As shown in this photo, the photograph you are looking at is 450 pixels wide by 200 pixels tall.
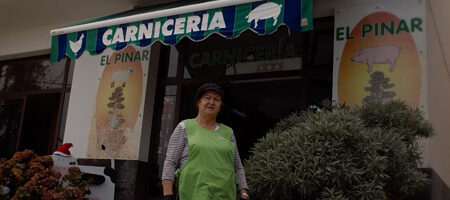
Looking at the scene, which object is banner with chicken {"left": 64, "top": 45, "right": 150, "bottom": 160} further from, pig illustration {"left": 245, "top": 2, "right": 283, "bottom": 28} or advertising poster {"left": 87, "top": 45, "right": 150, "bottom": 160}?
pig illustration {"left": 245, "top": 2, "right": 283, "bottom": 28}

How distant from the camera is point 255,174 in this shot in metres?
3.90

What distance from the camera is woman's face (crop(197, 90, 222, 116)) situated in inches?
138

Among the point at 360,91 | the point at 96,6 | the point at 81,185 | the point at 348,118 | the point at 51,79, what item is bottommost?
the point at 81,185

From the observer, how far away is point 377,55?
512cm

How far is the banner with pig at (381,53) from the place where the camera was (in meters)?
4.91

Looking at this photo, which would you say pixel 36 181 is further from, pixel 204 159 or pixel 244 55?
pixel 244 55

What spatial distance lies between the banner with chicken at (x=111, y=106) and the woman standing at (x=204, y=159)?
10.6 ft

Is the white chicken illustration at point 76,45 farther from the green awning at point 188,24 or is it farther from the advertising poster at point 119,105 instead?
the advertising poster at point 119,105

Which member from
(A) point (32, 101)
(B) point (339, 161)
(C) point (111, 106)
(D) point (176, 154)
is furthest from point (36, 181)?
(A) point (32, 101)

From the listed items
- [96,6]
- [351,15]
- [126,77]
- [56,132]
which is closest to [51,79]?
[56,132]

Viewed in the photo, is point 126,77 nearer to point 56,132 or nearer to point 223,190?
point 56,132

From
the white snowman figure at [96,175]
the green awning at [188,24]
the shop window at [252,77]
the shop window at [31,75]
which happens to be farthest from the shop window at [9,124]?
the shop window at [252,77]

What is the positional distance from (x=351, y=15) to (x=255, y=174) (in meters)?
2.59

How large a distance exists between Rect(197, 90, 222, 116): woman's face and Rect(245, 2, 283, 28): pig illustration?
1532mm
